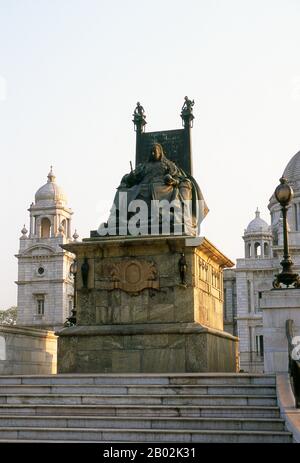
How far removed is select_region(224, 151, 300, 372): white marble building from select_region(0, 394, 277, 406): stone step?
5404cm

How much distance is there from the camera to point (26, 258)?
78562 millimetres

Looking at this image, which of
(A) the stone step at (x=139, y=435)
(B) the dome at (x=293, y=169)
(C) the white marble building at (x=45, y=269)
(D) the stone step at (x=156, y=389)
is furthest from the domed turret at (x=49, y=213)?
(A) the stone step at (x=139, y=435)

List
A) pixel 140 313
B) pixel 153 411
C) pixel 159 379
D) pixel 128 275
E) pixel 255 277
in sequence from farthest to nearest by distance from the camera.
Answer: pixel 255 277 → pixel 128 275 → pixel 140 313 → pixel 159 379 → pixel 153 411

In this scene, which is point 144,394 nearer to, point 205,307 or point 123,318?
point 123,318

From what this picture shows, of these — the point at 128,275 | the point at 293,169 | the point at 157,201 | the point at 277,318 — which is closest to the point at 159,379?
the point at 277,318

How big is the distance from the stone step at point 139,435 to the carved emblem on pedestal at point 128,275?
19.9 feet

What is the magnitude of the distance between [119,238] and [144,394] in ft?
17.9

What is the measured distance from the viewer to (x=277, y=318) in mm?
14039

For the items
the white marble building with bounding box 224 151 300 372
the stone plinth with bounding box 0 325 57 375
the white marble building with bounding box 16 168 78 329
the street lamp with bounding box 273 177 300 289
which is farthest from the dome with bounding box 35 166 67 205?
the street lamp with bounding box 273 177 300 289

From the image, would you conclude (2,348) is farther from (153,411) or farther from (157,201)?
(153,411)

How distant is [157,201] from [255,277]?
57614 mm

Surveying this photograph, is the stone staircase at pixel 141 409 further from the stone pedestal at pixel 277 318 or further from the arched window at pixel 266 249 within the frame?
the arched window at pixel 266 249

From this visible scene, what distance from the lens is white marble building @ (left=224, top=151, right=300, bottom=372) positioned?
234ft

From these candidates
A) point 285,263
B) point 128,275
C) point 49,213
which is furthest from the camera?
point 49,213
